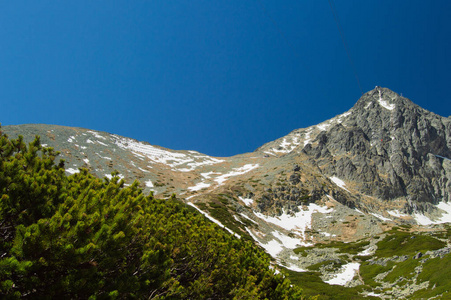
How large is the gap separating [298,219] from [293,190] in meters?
17.8

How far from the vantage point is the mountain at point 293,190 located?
269ft

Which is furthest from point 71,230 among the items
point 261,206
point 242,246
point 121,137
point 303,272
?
point 121,137

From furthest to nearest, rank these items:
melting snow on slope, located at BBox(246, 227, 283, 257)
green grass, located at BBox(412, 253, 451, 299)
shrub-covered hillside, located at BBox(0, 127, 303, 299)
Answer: melting snow on slope, located at BBox(246, 227, 283, 257)
green grass, located at BBox(412, 253, 451, 299)
shrub-covered hillside, located at BBox(0, 127, 303, 299)

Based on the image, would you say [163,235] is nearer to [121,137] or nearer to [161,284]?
[161,284]

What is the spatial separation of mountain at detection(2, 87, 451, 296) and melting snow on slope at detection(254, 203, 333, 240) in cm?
44

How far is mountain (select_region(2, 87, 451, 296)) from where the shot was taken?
81931mm

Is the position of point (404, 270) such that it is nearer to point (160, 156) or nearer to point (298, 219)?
point (298, 219)

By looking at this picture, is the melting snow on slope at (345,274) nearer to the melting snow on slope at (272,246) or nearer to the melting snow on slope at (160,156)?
the melting snow on slope at (272,246)

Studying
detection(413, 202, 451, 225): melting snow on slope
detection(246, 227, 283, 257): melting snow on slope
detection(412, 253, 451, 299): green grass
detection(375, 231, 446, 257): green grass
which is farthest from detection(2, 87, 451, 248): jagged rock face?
detection(412, 253, 451, 299): green grass

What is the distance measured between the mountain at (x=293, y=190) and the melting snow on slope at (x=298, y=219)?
44cm

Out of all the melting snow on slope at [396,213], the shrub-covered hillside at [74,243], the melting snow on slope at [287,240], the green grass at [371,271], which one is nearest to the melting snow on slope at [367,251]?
the green grass at [371,271]

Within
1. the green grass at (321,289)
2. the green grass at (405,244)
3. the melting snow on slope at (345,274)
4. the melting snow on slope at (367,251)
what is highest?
the green grass at (405,244)

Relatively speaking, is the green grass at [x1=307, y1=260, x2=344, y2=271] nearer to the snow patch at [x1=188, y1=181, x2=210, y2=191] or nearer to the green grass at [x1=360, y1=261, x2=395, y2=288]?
the green grass at [x1=360, y1=261, x2=395, y2=288]

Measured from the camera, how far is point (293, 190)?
11731 cm
